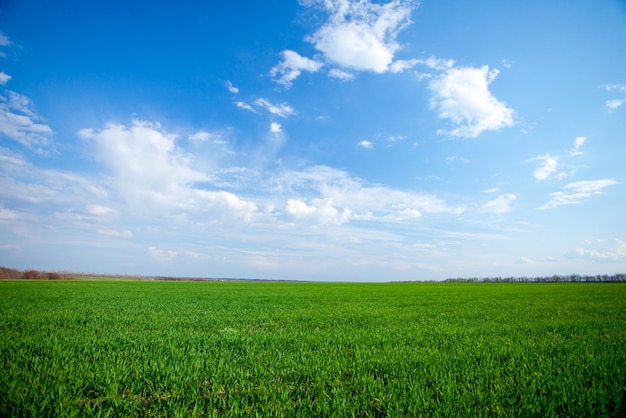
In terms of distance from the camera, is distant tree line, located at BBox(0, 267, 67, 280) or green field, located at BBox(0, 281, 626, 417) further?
distant tree line, located at BBox(0, 267, 67, 280)

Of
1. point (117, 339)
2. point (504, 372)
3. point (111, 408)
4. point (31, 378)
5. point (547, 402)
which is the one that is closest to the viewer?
point (111, 408)

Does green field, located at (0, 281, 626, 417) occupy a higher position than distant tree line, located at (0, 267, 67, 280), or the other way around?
green field, located at (0, 281, 626, 417)

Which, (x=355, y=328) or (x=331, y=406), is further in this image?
(x=355, y=328)

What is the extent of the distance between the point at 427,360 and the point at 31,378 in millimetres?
6906

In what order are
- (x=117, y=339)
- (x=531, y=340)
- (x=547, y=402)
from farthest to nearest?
(x=531, y=340) < (x=117, y=339) < (x=547, y=402)

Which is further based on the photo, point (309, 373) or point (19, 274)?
point (19, 274)

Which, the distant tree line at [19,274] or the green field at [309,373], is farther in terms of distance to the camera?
the distant tree line at [19,274]

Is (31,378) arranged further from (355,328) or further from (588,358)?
(588,358)

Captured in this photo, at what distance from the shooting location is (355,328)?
1006 cm

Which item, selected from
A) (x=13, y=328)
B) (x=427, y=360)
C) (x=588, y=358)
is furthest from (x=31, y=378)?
(x=588, y=358)

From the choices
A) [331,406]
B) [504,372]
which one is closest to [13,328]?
[331,406]

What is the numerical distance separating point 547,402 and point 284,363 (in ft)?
13.7

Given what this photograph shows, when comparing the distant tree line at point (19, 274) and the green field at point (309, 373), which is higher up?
the green field at point (309, 373)

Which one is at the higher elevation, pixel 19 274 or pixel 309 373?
pixel 309 373
